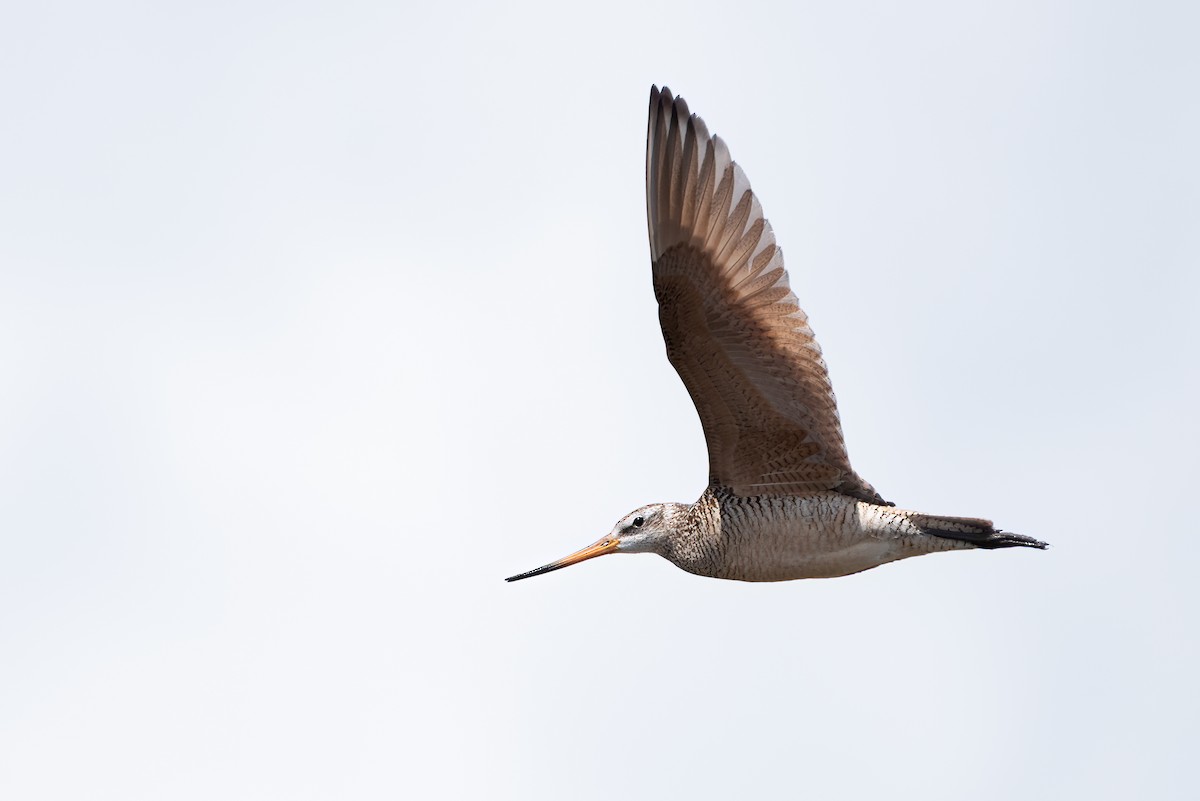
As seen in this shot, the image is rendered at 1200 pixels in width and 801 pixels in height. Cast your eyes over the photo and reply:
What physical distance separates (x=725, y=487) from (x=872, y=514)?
127 cm

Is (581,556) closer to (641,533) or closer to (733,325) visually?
(641,533)

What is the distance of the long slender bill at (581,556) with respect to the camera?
17.5 metres

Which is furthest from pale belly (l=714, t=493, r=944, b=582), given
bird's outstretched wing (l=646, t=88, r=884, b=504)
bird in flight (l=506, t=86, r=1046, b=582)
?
bird's outstretched wing (l=646, t=88, r=884, b=504)

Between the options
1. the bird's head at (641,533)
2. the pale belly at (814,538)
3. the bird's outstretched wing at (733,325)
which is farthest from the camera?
the bird's head at (641,533)

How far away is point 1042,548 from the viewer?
16062 mm

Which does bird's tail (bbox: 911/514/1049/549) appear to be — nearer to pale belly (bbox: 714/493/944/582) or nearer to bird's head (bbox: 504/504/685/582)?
pale belly (bbox: 714/493/944/582)

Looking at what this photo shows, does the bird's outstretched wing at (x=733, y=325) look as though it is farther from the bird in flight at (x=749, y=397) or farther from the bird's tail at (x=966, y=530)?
the bird's tail at (x=966, y=530)

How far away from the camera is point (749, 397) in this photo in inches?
634

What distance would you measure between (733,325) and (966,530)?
2.54 meters

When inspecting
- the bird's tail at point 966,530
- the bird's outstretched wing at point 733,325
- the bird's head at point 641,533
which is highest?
the bird's outstretched wing at point 733,325

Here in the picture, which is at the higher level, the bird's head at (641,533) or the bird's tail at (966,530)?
the bird's head at (641,533)

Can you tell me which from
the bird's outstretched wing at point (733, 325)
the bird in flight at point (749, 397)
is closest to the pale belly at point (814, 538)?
the bird in flight at point (749, 397)

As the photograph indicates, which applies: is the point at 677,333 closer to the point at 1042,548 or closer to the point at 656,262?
the point at 656,262

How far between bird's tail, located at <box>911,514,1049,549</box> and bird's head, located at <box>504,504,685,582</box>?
7.18ft
